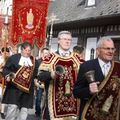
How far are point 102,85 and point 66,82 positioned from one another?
176 cm

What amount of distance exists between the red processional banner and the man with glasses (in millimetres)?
8267

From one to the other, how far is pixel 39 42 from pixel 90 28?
7.26 meters

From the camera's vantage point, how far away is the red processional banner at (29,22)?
1434 centimetres

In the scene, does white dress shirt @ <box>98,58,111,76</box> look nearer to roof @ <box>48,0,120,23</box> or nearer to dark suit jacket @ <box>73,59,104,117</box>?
dark suit jacket @ <box>73,59,104,117</box>

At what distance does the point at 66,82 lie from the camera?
25.5 ft

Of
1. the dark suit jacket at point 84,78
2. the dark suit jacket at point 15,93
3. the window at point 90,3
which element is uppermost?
the window at point 90,3

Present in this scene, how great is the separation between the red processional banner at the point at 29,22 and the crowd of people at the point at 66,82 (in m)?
2.57

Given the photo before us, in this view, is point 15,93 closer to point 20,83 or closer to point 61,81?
point 20,83

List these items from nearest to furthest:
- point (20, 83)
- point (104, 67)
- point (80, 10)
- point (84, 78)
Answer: point (84, 78), point (104, 67), point (20, 83), point (80, 10)

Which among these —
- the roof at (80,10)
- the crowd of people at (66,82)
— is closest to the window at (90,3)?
the roof at (80,10)

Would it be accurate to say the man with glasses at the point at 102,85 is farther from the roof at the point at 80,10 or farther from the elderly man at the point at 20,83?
the roof at the point at 80,10

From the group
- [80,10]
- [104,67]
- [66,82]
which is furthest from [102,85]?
[80,10]

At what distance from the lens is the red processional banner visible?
565 inches

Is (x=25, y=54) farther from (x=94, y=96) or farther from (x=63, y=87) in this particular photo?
(x=94, y=96)
